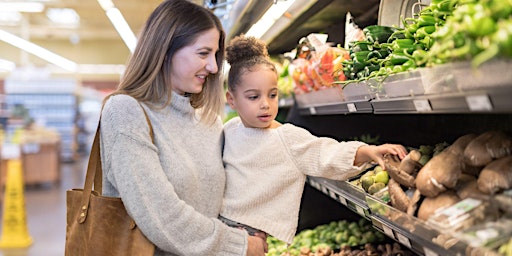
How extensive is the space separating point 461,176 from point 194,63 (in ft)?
3.17

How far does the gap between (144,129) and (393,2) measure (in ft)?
4.37

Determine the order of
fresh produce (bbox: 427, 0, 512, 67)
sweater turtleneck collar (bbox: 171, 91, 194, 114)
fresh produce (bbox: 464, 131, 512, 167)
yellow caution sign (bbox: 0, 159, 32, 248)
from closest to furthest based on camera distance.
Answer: fresh produce (bbox: 427, 0, 512, 67) < fresh produce (bbox: 464, 131, 512, 167) < sweater turtleneck collar (bbox: 171, 91, 194, 114) < yellow caution sign (bbox: 0, 159, 32, 248)

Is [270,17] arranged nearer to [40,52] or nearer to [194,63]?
[194,63]

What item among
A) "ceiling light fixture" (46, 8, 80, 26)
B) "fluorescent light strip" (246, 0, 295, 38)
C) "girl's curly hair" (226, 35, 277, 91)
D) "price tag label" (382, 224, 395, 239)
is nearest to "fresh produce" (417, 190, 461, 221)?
"price tag label" (382, 224, 395, 239)

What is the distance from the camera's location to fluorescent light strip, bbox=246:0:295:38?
3031mm

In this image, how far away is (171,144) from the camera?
2031 mm

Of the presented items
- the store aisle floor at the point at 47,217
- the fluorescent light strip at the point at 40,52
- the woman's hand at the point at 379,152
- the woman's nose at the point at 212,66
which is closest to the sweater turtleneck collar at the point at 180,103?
the woman's nose at the point at 212,66

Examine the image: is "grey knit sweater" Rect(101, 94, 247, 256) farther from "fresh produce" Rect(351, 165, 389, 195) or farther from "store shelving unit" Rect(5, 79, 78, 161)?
"store shelving unit" Rect(5, 79, 78, 161)

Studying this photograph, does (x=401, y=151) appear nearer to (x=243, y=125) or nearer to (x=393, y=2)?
(x=243, y=125)

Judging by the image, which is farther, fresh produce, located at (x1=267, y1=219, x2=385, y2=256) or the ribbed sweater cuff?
fresh produce, located at (x1=267, y1=219, x2=385, y2=256)

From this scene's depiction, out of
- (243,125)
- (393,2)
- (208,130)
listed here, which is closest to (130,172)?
(208,130)

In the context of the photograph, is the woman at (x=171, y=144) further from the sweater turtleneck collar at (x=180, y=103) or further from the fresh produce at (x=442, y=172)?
the fresh produce at (x=442, y=172)

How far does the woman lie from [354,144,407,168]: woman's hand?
1.59ft

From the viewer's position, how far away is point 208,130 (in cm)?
226
